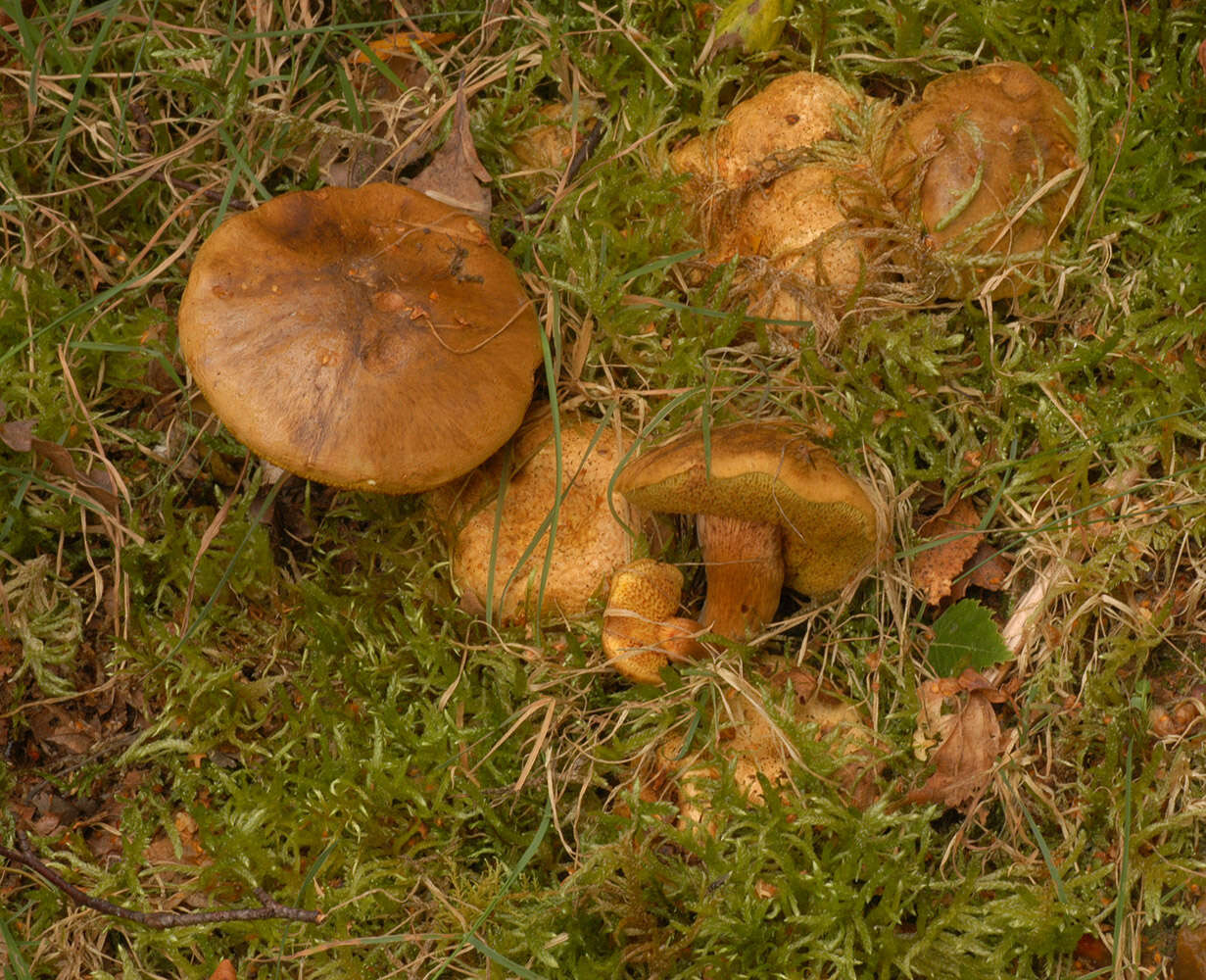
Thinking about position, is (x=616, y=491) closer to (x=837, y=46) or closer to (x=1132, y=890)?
(x=837, y=46)

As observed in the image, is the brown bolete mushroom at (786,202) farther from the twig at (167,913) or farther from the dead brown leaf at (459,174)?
the twig at (167,913)

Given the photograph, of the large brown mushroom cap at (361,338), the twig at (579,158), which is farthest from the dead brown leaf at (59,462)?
the twig at (579,158)

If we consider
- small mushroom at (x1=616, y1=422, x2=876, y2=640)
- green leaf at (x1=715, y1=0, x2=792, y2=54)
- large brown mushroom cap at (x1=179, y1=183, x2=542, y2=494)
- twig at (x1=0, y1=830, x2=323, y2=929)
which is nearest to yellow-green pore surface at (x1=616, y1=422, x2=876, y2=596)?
small mushroom at (x1=616, y1=422, x2=876, y2=640)

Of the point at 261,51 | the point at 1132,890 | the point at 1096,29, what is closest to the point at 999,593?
the point at 1132,890

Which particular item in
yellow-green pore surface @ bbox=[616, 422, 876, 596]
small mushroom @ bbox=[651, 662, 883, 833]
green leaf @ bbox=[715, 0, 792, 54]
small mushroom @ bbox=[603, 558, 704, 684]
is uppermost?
green leaf @ bbox=[715, 0, 792, 54]

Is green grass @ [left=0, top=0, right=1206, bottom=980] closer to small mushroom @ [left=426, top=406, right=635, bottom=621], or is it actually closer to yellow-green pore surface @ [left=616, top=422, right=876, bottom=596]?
small mushroom @ [left=426, top=406, right=635, bottom=621]

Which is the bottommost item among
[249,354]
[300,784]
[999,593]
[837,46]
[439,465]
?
[300,784]
